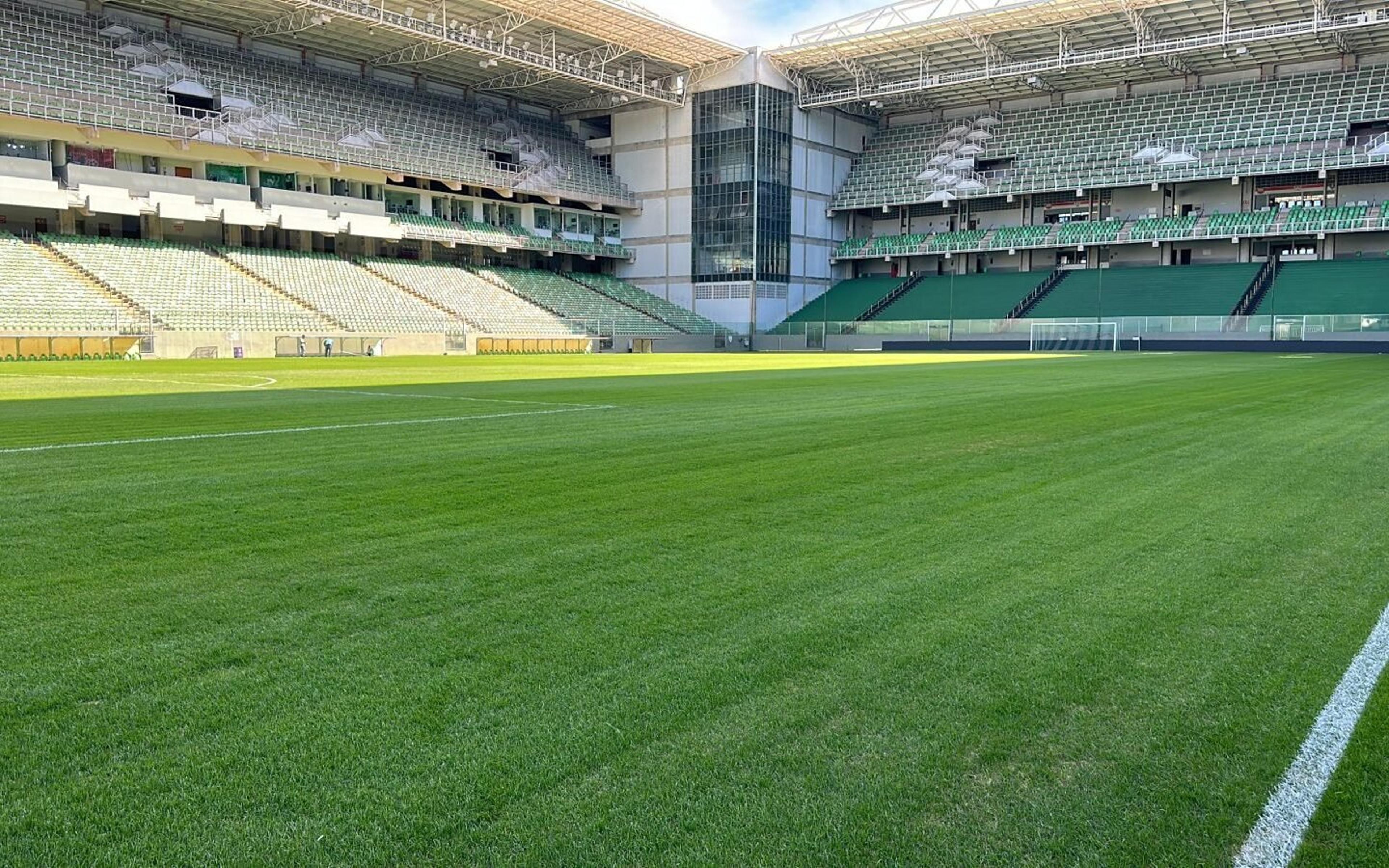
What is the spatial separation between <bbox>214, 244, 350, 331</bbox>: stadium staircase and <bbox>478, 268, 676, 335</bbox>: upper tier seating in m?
12.8

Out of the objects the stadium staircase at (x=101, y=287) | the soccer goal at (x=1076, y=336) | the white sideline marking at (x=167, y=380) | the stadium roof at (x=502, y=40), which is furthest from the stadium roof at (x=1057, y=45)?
the white sideline marking at (x=167, y=380)

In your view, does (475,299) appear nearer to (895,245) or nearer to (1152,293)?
(895,245)

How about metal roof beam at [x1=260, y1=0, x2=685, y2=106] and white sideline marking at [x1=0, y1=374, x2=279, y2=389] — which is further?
metal roof beam at [x1=260, y1=0, x2=685, y2=106]

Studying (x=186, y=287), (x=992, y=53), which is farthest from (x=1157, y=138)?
(x=186, y=287)

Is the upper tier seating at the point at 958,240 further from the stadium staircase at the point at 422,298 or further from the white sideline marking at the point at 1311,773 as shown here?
the white sideline marking at the point at 1311,773

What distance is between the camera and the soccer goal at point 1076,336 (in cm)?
4788

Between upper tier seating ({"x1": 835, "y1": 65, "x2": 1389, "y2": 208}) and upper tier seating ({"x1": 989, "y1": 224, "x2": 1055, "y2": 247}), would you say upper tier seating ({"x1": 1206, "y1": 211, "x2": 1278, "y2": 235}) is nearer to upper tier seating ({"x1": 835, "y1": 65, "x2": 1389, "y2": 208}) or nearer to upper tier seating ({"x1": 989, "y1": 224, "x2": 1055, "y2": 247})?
upper tier seating ({"x1": 835, "y1": 65, "x2": 1389, "y2": 208})

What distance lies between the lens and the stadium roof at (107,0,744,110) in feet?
152

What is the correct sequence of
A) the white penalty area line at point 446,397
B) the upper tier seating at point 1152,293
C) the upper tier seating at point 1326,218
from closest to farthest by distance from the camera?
the white penalty area line at point 446,397, the upper tier seating at point 1326,218, the upper tier seating at point 1152,293

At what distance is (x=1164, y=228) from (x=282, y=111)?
1824 inches

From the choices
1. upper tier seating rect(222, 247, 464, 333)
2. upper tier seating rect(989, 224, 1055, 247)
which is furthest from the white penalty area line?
upper tier seating rect(989, 224, 1055, 247)

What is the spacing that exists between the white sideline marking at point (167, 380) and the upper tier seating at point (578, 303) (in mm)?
31455

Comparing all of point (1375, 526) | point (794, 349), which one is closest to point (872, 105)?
point (794, 349)

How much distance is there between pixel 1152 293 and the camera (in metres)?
53.2
